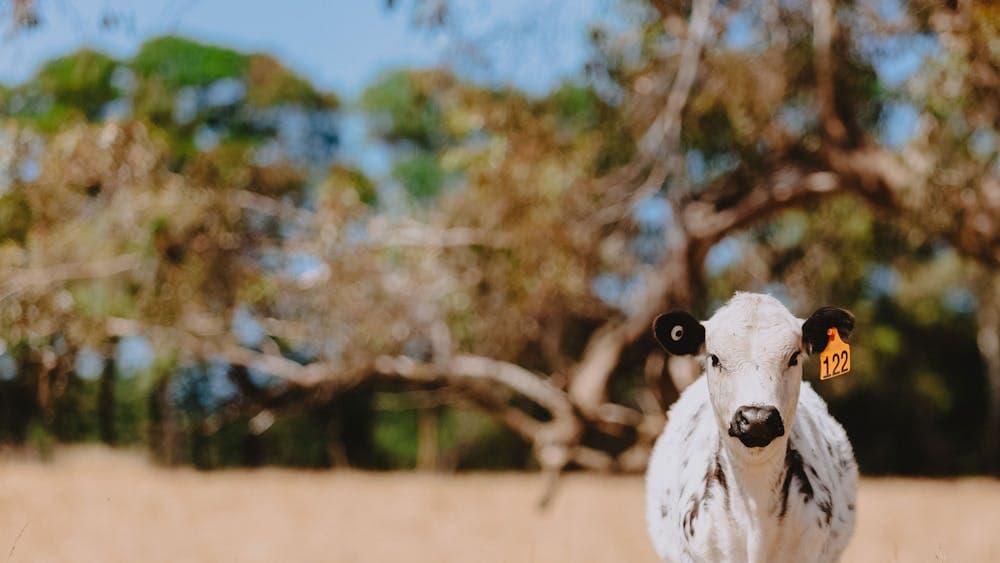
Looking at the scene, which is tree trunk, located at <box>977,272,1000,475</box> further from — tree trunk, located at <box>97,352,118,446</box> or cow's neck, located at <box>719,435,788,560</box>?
cow's neck, located at <box>719,435,788,560</box>

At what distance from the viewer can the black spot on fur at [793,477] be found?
3312mm

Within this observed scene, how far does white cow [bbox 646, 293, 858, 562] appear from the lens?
320 centimetres

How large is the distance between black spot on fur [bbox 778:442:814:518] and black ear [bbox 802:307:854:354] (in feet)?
1.22

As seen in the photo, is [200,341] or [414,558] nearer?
[414,558]

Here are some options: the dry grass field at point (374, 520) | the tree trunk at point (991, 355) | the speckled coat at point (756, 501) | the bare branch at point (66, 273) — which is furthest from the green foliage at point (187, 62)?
the speckled coat at point (756, 501)

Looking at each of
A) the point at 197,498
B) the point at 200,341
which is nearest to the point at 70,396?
the point at 200,341

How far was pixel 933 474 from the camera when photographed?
22688 mm

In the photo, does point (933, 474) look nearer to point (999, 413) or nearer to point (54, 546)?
point (999, 413)

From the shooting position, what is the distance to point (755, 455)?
10.6 feet

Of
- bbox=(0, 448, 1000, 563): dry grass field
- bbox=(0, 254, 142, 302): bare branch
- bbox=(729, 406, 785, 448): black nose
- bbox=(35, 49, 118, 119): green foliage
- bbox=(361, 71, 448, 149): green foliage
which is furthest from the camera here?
bbox=(361, 71, 448, 149): green foliage

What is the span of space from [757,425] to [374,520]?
7948mm

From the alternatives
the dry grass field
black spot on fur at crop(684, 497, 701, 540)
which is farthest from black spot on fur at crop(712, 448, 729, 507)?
the dry grass field

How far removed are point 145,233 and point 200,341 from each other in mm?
3054

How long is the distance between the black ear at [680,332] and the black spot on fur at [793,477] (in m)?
0.50
